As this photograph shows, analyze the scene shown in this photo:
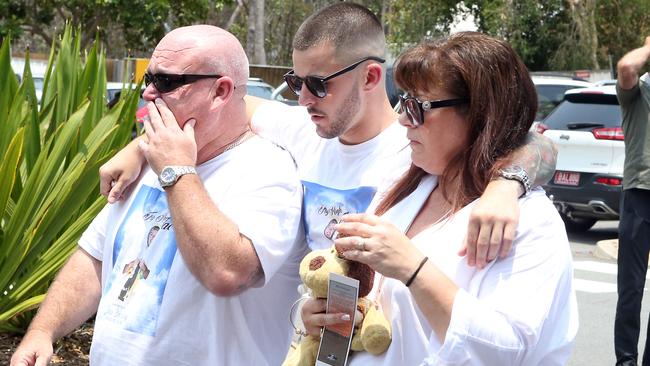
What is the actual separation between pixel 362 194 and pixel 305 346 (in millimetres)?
625

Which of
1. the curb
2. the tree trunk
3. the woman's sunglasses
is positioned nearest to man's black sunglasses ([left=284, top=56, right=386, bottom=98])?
the woman's sunglasses

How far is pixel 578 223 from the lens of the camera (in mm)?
13664

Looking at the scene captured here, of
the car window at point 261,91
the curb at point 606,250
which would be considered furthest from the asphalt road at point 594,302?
the car window at point 261,91

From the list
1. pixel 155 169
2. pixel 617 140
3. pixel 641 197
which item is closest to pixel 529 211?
pixel 155 169

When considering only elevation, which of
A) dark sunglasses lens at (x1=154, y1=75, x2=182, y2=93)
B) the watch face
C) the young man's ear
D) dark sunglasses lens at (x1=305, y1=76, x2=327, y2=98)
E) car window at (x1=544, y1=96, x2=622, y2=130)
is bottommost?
car window at (x1=544, y1=96, x2=622, y2=130)

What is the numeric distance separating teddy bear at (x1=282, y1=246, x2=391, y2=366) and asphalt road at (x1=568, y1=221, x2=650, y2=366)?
471cm

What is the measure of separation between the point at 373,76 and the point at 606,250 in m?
9.06

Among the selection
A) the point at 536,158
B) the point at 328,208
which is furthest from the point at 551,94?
the point at 536,158

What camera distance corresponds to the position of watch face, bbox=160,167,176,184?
9.14 feet

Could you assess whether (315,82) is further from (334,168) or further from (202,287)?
(202,287)

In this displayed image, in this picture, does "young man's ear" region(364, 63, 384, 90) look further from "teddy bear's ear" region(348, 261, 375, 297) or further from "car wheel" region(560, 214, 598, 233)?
"car wheel" region(560, 214, 598, 233)

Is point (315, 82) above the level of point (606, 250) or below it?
above

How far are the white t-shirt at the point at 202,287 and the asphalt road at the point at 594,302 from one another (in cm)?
437

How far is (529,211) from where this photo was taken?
2324mm
